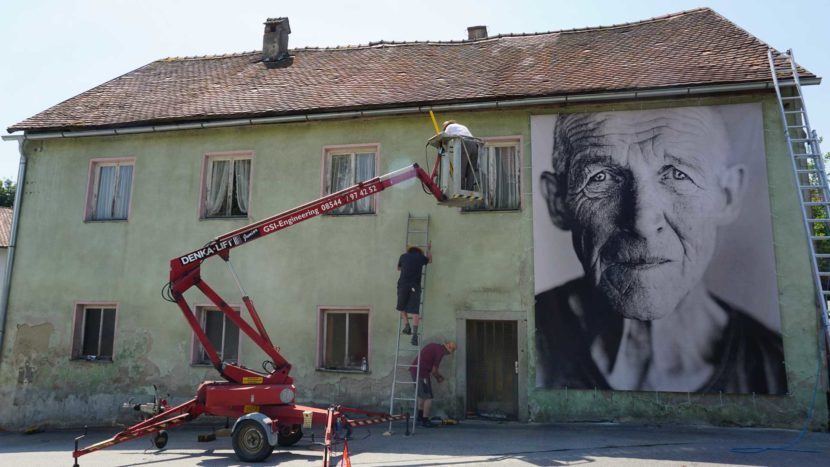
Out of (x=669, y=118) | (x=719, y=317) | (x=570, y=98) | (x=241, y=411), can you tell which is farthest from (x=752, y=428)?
(x=241, y=411)

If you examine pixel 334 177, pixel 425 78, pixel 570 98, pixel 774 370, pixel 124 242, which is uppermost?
pixel 425 78

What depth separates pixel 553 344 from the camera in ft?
33.3

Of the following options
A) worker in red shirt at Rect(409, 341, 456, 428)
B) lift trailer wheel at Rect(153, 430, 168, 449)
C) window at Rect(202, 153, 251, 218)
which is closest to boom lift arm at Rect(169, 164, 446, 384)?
lift trailer wheel at Rect(153, 430, 168, 449)

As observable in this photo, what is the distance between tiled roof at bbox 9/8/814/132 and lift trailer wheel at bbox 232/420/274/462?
20.5 feet

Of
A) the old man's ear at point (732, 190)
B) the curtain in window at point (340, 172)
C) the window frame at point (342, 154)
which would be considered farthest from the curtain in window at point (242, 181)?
the old man's ear at point (732, 190)

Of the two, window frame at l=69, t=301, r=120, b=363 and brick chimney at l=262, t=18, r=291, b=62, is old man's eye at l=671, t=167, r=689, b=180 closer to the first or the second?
brick chimney at l=262, t=18, r=291, b=62

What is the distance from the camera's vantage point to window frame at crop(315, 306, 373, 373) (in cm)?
1096

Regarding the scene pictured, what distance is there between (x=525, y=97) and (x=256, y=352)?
7.05 meters

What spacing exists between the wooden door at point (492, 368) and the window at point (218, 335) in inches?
186

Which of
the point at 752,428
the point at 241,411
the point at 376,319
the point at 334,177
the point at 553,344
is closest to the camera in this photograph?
the point at 241,411

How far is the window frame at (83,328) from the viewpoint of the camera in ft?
39.9

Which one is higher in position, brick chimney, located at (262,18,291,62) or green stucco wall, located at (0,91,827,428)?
brick chimney, located at (262,18,291,62)

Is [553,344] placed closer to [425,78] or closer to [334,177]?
[334,177]

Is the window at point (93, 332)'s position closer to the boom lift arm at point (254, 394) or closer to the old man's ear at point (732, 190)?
the boom lift arm at point (254, 394)
